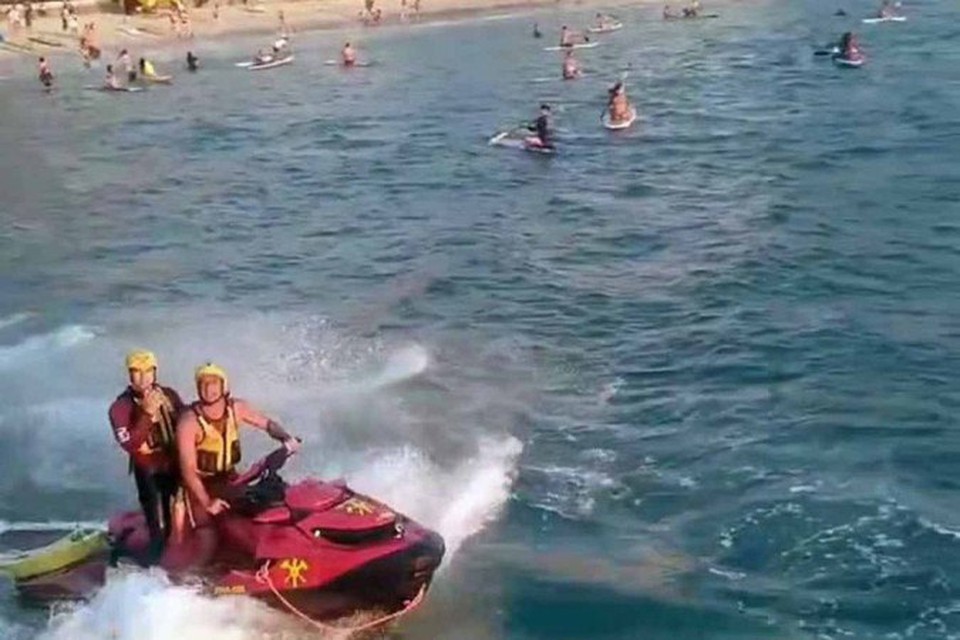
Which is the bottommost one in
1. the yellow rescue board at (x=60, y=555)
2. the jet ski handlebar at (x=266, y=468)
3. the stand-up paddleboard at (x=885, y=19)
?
the stand-up paddleboard at (x=885, y=19)

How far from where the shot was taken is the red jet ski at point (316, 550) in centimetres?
1115

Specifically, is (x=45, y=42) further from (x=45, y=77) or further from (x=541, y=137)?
(x=541, y=137)

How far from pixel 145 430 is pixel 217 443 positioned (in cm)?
57

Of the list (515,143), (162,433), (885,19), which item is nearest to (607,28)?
(885,19)

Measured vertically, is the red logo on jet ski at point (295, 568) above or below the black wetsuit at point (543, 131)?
above

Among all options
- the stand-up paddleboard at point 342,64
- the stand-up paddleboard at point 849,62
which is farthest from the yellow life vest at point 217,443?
the stand-up paddleboard at point 342,64

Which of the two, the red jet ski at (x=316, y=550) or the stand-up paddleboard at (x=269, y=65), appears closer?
the red jet ski at (x=316, y=550)

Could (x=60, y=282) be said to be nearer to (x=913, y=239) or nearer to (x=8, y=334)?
(x=8, y=334)

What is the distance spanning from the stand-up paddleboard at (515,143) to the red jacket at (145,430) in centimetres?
2559

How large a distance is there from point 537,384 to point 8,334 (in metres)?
7.91

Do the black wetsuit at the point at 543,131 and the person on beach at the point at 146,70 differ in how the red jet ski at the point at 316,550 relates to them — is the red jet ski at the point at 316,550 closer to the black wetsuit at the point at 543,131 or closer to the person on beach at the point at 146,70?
the black wetsuit at the point at 543,131

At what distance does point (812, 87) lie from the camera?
4528 centimetres

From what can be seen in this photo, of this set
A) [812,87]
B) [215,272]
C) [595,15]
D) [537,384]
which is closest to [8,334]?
[215,272]

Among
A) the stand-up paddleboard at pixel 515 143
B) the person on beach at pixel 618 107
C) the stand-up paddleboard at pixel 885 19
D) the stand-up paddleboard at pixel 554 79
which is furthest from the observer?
the stand-up paddleboard at pixel 885 19
